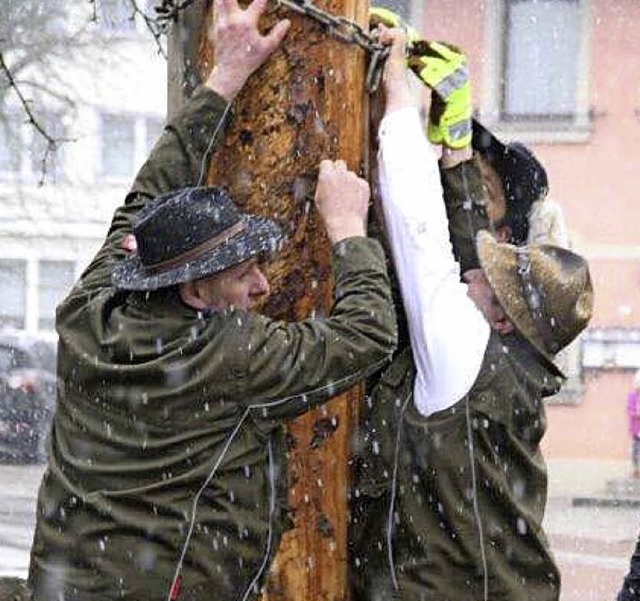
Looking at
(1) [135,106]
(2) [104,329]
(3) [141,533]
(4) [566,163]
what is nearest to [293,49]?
(2) [104,329]

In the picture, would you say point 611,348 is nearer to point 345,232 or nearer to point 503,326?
point 503,326

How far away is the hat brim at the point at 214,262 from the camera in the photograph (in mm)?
3580

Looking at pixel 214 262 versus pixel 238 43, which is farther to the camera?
pixel 238 43

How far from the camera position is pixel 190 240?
11.9 feet

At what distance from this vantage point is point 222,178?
13.1ft

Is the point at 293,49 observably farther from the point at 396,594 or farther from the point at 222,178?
the point at 396,594

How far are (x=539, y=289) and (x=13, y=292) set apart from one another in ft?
109

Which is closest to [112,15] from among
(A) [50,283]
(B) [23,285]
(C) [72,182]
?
(C) [72,182]

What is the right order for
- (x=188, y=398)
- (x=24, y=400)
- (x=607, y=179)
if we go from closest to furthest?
1. (x=188, y=398)
2. (x=24, y=400)
3. (x=607, y=179)

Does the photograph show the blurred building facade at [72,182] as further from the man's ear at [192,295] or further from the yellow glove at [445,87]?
the man's ear at [192,295]

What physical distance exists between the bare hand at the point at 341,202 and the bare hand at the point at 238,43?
0.93 feet

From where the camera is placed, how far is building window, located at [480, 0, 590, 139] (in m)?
27.5

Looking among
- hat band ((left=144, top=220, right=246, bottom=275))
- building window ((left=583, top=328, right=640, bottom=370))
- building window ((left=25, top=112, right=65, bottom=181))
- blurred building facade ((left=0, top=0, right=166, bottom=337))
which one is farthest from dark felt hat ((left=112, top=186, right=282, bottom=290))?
blurred building facade ((left=0, top=0, right=166, bottom=337))

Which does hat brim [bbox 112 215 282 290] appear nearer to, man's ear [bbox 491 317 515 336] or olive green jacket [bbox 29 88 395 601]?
olive green jacket [bbox 29 88 395 601]
